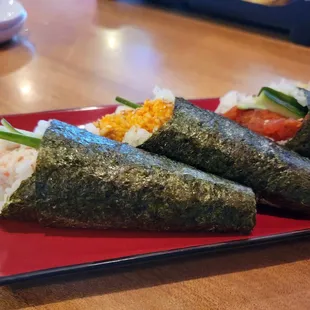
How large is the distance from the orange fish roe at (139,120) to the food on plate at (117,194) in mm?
186

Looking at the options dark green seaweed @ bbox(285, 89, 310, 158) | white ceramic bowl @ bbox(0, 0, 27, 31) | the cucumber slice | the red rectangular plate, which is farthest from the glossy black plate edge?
white ceramic bowl @ bbox(0, 0, 27, 31)

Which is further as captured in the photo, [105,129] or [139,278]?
[105,129]

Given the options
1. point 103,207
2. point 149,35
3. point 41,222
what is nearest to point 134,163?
point 103,207

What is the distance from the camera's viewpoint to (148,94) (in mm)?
1874

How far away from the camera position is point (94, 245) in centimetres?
103

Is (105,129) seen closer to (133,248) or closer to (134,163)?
(134,163)

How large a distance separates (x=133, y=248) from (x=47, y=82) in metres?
1.05

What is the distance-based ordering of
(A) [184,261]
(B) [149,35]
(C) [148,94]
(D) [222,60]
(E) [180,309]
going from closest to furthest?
1. (E) [180,309]
2. (A) [184,261]
3. (C) [148,94]
4. (D) [222,60]
5. (B) [149,35]

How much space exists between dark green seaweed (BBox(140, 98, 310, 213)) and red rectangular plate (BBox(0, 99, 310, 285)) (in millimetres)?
82

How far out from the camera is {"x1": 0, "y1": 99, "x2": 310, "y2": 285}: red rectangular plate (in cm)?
96

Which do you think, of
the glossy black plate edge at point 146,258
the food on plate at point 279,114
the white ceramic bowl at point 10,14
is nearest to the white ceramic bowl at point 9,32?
the white ceramic bowl at point 10,14

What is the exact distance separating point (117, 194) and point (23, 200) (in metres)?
0.20

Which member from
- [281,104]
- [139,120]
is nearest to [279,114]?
[281,104]

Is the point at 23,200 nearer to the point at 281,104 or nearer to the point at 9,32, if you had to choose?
the point at 281,104
